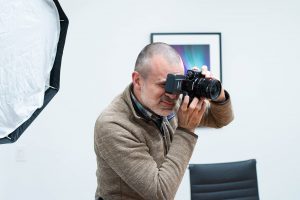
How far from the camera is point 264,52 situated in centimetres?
255

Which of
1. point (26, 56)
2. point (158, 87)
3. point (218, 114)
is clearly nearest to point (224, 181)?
point (218, 114)

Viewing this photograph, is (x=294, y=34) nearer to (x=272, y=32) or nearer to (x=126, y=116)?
(x=272, y=32)

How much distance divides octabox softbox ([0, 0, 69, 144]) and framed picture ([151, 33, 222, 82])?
1830 mm

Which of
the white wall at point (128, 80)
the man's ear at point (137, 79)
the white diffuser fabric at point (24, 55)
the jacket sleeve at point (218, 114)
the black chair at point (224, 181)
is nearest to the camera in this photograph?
the white diffuser fabric at point (24, 55)

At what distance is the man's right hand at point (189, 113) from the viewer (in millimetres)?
936

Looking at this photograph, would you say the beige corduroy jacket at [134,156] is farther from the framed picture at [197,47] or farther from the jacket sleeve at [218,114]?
the framed picture at [197,47]

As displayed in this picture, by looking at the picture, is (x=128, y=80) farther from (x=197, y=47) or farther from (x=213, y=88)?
(x=213, y=88)

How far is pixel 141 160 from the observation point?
2.96 ft

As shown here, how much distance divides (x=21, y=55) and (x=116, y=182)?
1.82 feet

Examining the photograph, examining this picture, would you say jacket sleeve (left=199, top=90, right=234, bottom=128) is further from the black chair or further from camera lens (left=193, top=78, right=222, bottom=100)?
the black chair

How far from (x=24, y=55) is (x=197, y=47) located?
2018 mm

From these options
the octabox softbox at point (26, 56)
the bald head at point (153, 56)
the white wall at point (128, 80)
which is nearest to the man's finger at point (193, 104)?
the bald head at point (153, 56)

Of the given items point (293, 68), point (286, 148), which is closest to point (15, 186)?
point (286, 148)

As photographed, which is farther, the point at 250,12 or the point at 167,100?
the point at 250,12
